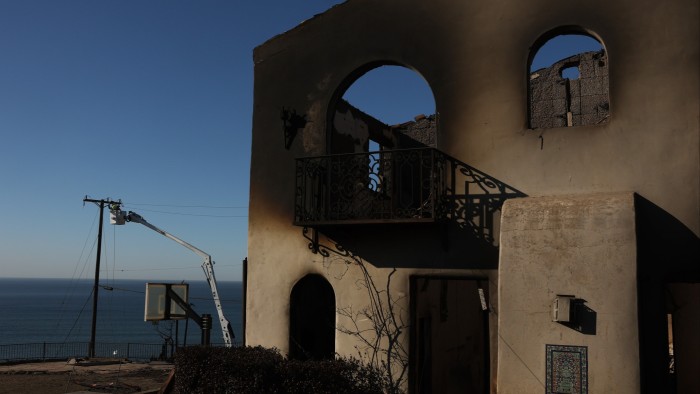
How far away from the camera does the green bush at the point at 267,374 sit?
970 centimetres

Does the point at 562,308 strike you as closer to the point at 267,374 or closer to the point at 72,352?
the point at 267,374

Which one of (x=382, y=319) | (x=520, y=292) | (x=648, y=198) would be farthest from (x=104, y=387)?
(x=648, y=198)

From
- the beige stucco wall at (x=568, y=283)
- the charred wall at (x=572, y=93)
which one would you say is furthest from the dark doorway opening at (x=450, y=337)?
the charred wall at (x=572, y=93)

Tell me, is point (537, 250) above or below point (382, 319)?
above

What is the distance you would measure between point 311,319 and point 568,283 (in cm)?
531

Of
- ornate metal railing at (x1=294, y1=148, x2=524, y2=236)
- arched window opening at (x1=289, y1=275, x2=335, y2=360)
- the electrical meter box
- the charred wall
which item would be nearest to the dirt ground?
arched window opening at (x1=289, y1=275, x2=335, y2=360)

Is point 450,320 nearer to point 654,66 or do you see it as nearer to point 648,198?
point 648,198

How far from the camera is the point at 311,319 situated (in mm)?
12344

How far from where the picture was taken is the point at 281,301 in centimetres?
1179

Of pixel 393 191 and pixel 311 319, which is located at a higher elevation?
pixel 393 191

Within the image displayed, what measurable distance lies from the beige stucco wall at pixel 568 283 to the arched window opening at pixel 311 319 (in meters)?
3.93

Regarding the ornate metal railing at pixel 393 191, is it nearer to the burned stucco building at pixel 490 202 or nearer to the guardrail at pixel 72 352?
Answer: the burned stucco building at pixel 490 202

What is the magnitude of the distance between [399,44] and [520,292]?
4.82m

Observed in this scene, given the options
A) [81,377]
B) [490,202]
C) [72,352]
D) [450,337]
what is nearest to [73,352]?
[72,352]
